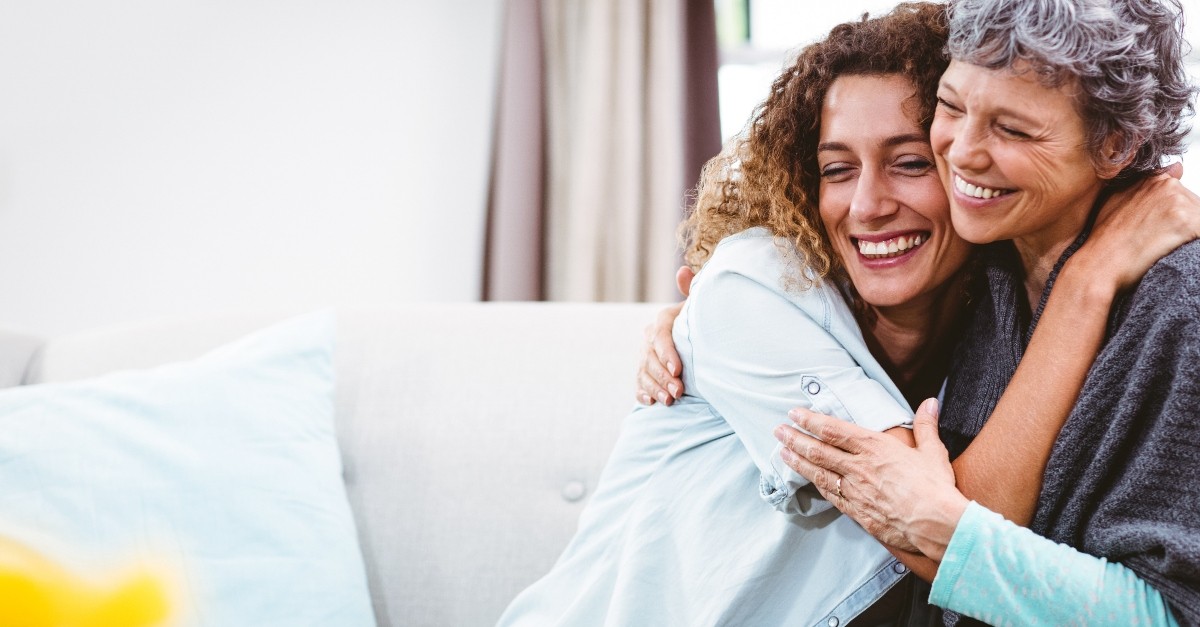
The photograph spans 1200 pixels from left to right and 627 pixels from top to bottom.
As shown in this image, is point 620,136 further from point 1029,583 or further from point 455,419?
point 1029,583

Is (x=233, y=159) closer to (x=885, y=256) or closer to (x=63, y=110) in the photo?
(x=63, y=110)

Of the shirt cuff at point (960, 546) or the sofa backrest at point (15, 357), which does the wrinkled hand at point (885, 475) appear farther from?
the sofa backrest at point (15, 357)

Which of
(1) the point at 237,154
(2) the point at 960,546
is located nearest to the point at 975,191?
(2) the point at 960,546

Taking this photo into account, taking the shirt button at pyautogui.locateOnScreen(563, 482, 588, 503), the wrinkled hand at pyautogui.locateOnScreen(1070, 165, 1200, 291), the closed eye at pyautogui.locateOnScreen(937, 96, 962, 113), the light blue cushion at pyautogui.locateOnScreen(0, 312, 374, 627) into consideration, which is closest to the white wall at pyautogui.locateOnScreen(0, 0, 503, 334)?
the light blue cushion at pyautogui.locateOnScreen(0, 312, 374, 627)

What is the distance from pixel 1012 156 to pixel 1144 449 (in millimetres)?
299

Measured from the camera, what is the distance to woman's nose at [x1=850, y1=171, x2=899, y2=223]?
45.3 inches

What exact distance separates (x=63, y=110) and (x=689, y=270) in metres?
1.06

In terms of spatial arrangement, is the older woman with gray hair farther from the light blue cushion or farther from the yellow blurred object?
the yellow blurred object

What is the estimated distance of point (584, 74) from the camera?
2.30 m

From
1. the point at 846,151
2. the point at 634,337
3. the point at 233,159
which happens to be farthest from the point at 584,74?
the point at 846,151

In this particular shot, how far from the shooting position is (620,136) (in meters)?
2.29

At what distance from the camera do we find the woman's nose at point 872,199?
45.3 inches

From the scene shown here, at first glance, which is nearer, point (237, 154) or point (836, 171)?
point (836, 171)

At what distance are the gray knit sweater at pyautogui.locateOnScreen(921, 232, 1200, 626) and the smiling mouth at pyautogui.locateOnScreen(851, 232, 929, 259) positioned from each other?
239mm
